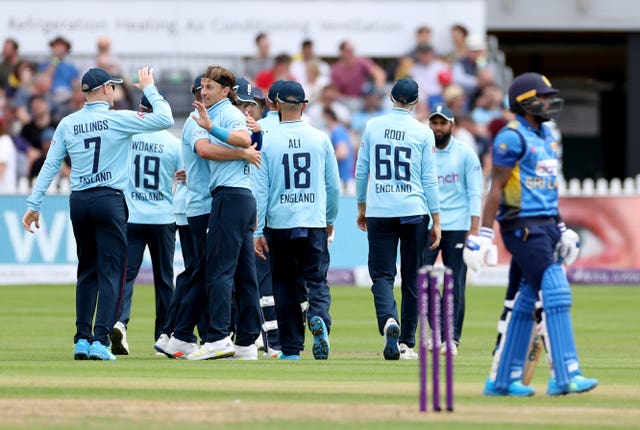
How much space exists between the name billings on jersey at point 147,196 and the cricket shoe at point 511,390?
18.2 feet

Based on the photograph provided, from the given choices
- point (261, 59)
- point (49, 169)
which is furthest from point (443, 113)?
point (261, 59)

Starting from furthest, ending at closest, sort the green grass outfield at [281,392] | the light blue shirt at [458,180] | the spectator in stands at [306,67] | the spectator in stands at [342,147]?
the spectator in stands at [306,67] → the spectator in stands at [342,147] → the light blue shirt at [458,180] → the green grass outfield at [281,392]

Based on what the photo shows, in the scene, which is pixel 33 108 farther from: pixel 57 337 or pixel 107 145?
pixel 107 145

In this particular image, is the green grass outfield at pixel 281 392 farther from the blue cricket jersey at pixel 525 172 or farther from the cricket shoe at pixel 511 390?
the blue cricket jersey at pixel 525 172

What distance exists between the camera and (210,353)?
13953 millimetres

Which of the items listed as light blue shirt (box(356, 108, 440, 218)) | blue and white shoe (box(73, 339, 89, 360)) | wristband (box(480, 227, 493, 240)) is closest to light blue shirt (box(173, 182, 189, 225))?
light blue shirt (box(356, 108, 440, 218))

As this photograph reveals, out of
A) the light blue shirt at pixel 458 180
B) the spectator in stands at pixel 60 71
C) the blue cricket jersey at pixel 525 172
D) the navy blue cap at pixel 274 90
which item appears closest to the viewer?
the blue cricket jersey at pixel 525 172

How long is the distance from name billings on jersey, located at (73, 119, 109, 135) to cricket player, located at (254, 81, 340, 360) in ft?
4.78

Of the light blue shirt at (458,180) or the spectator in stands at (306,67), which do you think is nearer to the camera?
the light blue shirt at (458,180)

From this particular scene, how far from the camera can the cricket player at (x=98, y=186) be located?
13922 mm

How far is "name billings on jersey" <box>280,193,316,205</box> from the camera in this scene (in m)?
14.5

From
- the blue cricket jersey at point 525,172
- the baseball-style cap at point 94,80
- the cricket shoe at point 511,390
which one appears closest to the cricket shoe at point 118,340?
the baseball-style cap at point 94,80

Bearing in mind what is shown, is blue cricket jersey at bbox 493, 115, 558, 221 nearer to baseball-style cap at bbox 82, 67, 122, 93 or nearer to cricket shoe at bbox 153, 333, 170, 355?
baseball-style cap at bbox 82, 67, 122, 93

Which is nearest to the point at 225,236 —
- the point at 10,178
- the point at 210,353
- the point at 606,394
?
the point at 210,353
